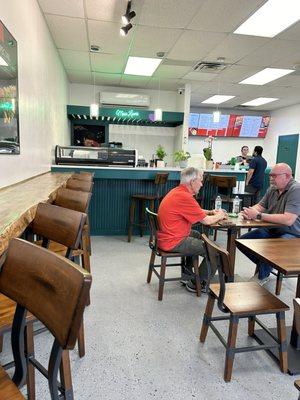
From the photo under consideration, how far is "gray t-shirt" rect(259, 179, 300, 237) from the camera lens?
282cm

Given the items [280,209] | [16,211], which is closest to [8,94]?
[16,211]

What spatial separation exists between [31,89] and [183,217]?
2.21m

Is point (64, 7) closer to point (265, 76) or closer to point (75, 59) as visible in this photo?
point (75, 59)

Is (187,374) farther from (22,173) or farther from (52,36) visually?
(52,36)

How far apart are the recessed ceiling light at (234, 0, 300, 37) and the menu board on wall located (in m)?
5.55

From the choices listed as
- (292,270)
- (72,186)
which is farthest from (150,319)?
(72,186)

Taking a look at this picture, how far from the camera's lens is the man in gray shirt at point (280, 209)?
2814 millimetres

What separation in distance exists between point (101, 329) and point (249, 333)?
1.15 meters

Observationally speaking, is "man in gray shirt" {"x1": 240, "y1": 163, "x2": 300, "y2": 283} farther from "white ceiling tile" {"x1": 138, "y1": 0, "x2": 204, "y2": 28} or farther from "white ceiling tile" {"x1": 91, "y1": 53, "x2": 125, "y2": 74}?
"white ceiling tile" {"x1": 91, "y1": 53, "x2": 125, "y2": 74}

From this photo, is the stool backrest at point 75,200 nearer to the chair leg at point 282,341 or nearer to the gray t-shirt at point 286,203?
the chair leg at point 282,341

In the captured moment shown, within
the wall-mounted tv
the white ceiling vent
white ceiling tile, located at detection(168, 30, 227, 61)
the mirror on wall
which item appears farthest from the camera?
the wall-mounted tv

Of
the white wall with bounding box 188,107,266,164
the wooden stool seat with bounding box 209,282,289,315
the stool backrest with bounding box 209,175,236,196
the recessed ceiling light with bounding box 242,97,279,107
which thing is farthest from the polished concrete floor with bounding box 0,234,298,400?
the white wall with bounding box 188,107,266,164

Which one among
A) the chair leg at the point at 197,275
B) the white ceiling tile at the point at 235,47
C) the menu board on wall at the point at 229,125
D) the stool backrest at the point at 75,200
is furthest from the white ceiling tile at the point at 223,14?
the menu board on wall at the point at 229,125

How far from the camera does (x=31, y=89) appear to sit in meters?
3.22
